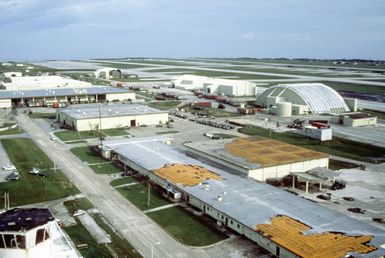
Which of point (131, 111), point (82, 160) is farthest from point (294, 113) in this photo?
point (82, 160)

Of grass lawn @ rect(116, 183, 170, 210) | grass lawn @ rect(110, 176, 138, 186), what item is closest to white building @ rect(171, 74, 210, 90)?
grass lawn @ rect(110, 176, 138, 186)

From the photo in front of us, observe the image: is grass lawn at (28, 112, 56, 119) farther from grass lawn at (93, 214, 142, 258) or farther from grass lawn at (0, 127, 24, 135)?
grass lawn at (93, 214, 142, 258)

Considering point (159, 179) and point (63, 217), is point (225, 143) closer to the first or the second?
point (159, 179)

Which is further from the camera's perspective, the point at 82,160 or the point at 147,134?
the point at 147,134

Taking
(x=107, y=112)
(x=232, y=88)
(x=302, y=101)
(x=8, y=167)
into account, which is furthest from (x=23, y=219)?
(x=232, y=88)

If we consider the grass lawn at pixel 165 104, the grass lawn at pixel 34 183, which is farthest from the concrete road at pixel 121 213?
the grass lawn at pixel 165 104

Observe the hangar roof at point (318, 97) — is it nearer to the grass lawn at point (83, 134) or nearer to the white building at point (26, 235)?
the grass lawn at point (83, 134)

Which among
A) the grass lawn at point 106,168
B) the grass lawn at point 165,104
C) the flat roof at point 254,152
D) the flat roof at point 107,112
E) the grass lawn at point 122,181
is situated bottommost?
the grass lawn at point 122,181

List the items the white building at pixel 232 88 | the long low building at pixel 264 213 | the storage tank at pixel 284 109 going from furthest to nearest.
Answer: the white building at pixel 232 88, the storage tank at pixel 284 109, the long low building at pixel 264 213
